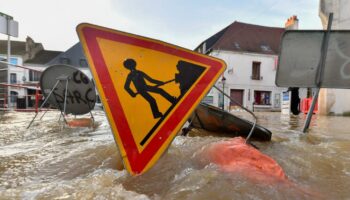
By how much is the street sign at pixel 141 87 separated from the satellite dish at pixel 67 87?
3.61 meters

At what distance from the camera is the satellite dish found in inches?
200

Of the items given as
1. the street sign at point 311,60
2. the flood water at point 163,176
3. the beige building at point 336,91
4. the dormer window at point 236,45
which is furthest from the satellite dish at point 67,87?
the dormer window at point 236,45

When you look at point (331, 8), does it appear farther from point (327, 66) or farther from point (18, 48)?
point (18, 48)

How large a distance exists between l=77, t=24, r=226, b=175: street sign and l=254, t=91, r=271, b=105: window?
28903 mm

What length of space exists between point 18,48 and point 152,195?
4528 cm

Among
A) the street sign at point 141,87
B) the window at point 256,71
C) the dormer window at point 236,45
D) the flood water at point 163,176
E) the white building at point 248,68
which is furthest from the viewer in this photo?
the window at point 256,71

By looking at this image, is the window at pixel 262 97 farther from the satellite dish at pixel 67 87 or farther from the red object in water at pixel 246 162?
the red object in water at pixel 246 162

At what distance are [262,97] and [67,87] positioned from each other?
2685 cm

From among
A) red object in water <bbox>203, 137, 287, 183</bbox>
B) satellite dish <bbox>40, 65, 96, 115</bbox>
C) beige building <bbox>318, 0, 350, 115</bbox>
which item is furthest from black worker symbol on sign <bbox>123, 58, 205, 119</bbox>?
beige building <bbox>318, 0, 350, 115</bbox>

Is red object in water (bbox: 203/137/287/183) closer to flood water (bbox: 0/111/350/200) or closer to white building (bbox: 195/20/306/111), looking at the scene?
flood water (bbox: 0/111/350/200)

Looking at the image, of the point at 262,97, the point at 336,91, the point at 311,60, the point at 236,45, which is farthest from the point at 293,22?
the point at 311,60

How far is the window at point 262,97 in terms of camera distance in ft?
97.3

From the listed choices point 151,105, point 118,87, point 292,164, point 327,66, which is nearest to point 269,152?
point 292,164

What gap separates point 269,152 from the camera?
101 inches
